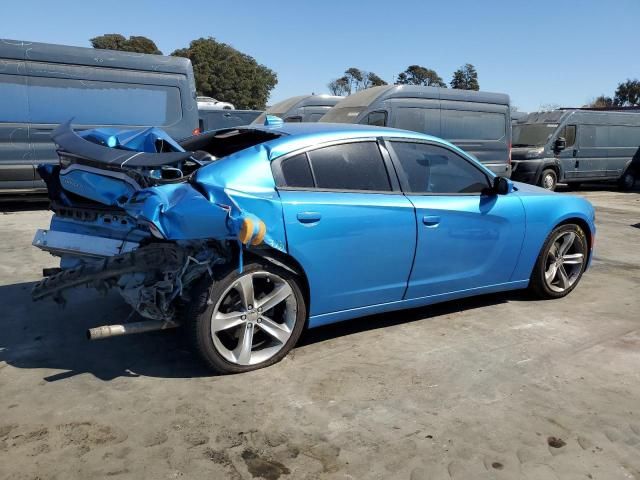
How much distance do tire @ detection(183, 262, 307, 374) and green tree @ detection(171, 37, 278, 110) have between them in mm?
44718

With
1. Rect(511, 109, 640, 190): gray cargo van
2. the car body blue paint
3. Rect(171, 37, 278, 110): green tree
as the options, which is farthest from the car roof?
Rect(171, 37, 278, 110): green tree

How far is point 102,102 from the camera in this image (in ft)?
32.0

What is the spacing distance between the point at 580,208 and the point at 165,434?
13.1 ft

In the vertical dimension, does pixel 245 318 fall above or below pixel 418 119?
below

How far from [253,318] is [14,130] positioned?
7546 mm

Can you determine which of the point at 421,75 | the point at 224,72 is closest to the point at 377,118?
the point at 224,72

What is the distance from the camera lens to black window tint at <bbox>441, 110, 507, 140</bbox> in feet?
40.2

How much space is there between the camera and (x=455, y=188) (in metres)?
4.36

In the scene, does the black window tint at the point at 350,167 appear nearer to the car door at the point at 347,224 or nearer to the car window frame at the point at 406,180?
the car door at the point at 347,224

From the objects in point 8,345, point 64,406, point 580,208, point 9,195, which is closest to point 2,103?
point 9,195

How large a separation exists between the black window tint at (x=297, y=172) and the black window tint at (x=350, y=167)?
0.05 meters

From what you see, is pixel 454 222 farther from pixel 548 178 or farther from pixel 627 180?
pixel 627 180

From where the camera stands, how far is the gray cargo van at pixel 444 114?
1130cm

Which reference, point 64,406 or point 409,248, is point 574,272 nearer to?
point 409,248
